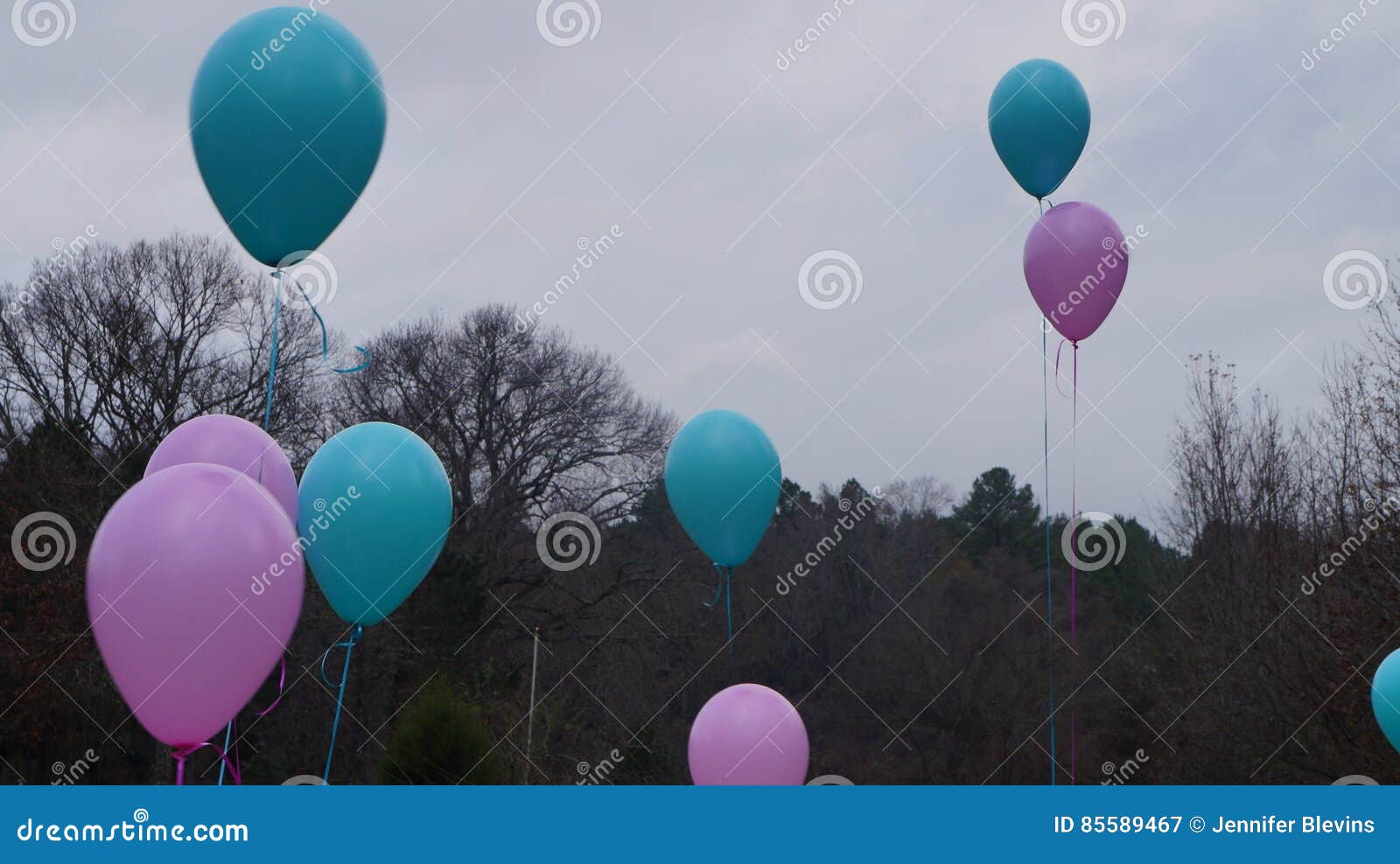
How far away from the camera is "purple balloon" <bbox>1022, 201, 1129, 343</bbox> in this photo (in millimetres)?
8727

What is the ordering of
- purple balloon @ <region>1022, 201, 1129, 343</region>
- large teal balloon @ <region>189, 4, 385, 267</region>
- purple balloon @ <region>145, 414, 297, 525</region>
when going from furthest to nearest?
purple balloon @ <region>1022, 201, 1129, 343</region> < purple balloon @ <region>145, 414, 297, 525</region> < large teal balloon @ <region>189, 4, 385, 267</region>

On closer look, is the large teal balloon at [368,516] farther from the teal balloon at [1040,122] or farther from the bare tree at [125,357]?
the bare tree at [125,357]

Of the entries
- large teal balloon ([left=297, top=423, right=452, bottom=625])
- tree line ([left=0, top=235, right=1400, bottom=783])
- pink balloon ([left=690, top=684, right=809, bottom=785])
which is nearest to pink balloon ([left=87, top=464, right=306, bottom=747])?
large teal balloon ([left=297, top=423, right=452, bottom=625])

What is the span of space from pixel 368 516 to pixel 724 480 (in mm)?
3388

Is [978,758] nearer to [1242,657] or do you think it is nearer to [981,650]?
[981,650]

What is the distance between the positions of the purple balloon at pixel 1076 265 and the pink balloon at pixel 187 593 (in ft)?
18.5

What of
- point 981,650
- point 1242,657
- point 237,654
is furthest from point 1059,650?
point 237,654

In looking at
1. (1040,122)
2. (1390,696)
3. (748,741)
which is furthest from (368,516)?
(1390,696)

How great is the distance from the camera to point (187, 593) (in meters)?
4.74

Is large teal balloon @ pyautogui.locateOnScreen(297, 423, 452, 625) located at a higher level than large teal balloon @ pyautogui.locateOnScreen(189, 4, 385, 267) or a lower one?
lower

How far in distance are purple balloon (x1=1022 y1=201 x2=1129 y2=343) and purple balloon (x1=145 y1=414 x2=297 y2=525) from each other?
5014mm

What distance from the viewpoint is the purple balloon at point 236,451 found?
6.94 m

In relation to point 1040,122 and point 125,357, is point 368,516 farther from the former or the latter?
point 125,357

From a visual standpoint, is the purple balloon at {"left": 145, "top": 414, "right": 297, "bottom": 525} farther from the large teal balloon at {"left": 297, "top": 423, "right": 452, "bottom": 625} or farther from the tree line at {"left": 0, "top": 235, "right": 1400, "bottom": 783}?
the tree line at {"left": 0, "top": 235, "right": 1400, "bottom": 783}
